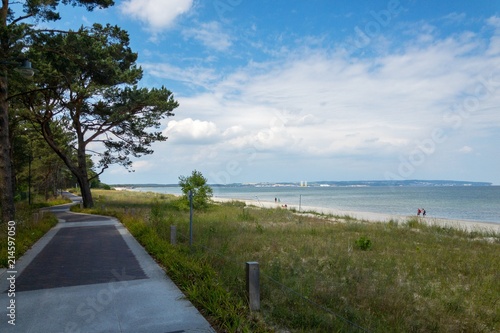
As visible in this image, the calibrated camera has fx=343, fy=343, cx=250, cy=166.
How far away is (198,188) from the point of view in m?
28.2

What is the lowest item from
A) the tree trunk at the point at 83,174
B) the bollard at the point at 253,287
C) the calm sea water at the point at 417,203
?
the calm sea water at the point at 417,203

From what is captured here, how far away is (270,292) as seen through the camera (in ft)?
20.3

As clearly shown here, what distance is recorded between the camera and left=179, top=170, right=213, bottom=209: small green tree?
2775 cm

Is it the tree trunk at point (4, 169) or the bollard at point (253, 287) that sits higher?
the tree trunk at point (4, 169)

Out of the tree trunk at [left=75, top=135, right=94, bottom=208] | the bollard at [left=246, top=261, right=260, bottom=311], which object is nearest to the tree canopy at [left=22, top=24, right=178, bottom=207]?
the tree trunk at [left=75, top=135, right=94, bottom=208]

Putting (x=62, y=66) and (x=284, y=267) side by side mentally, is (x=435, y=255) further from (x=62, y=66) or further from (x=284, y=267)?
(x=62, y=66)

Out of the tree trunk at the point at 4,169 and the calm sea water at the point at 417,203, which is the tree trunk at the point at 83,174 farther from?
the calm sea water at the point at 417,203

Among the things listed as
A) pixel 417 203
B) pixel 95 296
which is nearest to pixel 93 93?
pixel 95 296

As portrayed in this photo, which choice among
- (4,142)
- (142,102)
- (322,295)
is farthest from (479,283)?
(142,102)

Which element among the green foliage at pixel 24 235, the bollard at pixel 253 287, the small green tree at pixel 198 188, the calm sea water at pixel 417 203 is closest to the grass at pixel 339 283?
the bollard at pixel 253 287

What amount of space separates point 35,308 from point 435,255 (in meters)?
10.6

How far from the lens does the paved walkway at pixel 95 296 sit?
4.80 metres

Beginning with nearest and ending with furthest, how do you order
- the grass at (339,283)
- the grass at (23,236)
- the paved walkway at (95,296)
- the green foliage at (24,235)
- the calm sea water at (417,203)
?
the paved walkway at (95,296) < the grass at (339,283) < the grass at (23,236) < the green foliage at (24,235) < the calm sea water at (417,203)

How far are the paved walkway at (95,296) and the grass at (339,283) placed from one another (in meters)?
0.41
